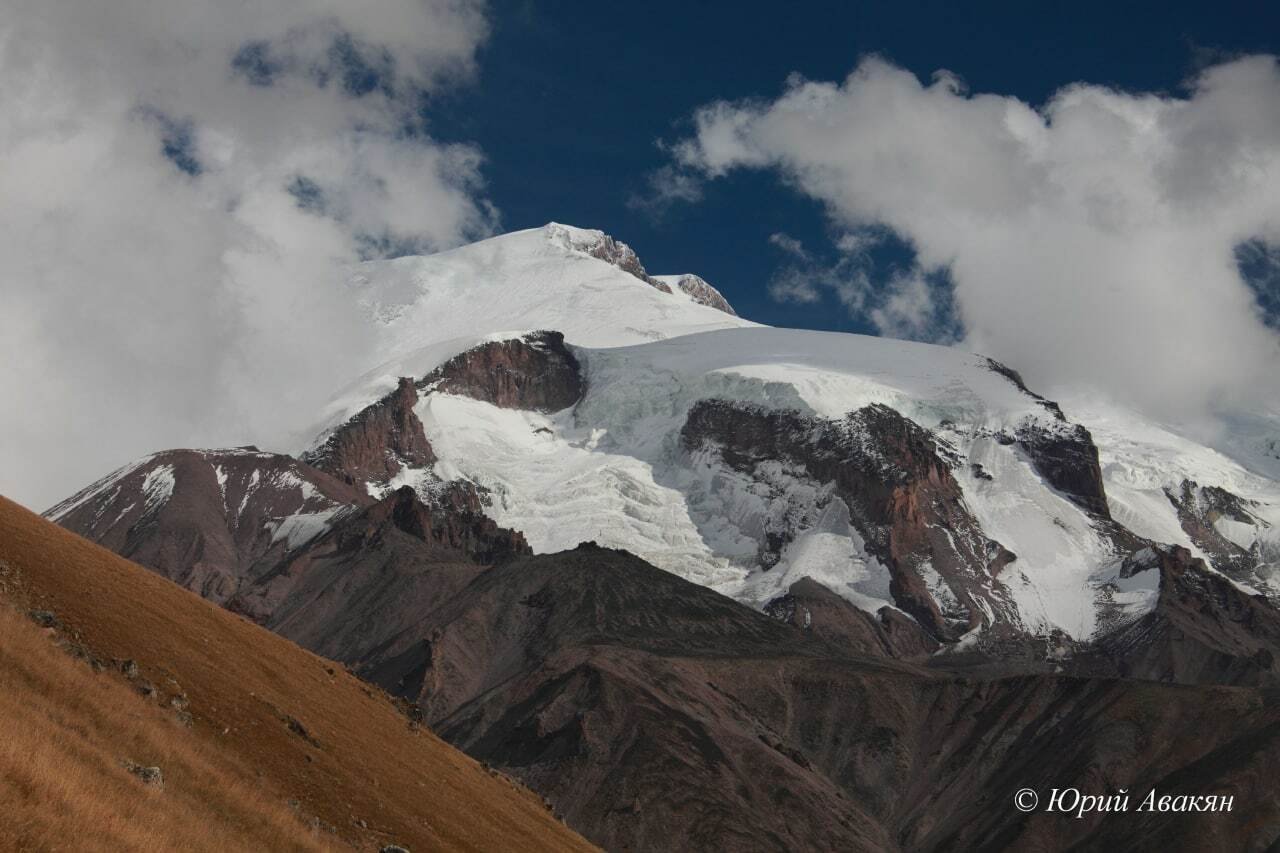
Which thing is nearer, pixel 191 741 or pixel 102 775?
pixel 102 775

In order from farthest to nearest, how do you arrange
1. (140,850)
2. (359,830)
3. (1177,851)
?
(1177,851) → (359,830) → (140,850)

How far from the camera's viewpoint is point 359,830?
42.9 meters

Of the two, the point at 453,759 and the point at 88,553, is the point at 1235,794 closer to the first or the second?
the point at 453,759

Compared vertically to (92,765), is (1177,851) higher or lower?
higher

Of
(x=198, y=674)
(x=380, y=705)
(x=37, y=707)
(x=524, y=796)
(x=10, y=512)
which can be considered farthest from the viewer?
(x=524, y=796)

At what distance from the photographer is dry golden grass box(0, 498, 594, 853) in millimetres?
25391

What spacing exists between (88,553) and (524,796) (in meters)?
31.7

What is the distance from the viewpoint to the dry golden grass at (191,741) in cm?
2539

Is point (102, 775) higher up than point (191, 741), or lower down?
lower down

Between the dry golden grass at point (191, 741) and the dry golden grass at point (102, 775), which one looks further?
the dry golden grass at point (191, 741)

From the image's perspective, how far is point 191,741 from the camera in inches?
1511

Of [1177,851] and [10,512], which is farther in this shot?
[1177,851]

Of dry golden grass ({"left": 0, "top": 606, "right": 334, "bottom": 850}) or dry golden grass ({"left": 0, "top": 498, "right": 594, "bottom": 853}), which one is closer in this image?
dry golden grass ({"left": 0, "top": 606, "right": 334, "bottom": 850})

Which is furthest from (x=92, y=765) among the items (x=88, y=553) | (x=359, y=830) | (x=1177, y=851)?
(x=1177, y=851)
